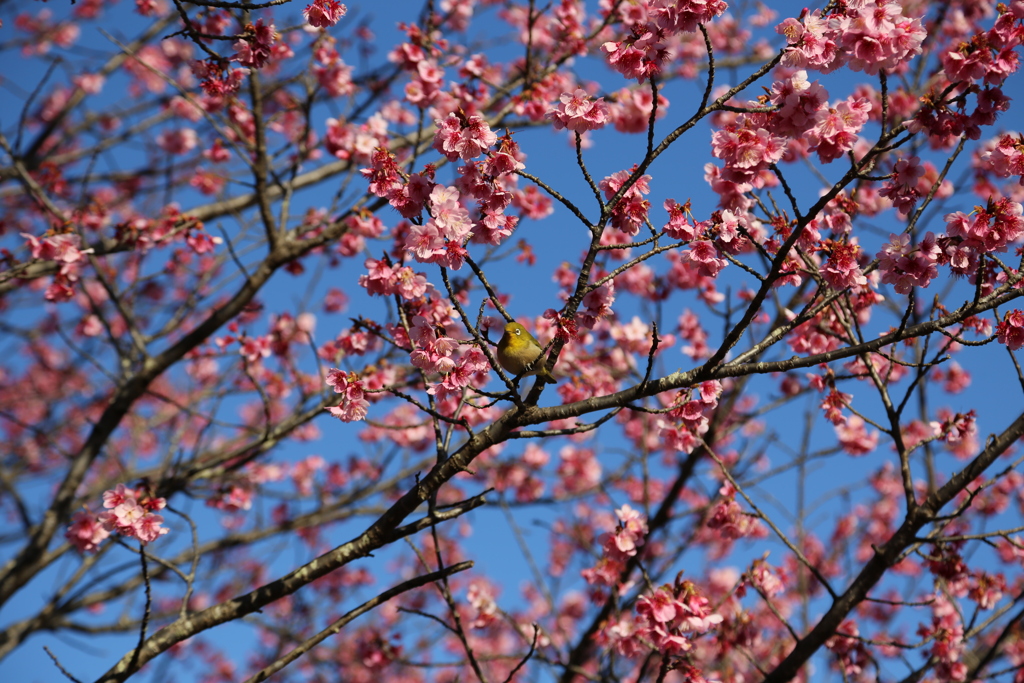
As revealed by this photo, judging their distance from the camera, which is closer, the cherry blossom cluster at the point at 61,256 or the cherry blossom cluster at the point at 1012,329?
the cherry blossom cluster at the point at 1012,329

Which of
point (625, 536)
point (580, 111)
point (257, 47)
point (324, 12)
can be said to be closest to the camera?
point (580, 111)

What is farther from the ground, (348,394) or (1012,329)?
(348,394)

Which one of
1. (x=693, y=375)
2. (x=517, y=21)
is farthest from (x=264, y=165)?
(x=517, y=21)

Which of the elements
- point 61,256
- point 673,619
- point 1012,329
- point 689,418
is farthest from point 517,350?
point 61,256

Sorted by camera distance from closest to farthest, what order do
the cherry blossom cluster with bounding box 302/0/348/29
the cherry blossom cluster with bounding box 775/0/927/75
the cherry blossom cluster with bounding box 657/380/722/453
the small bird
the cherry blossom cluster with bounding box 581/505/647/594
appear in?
the cherry blossom cluster with bounding box 775/0/927/75, the cherry blossom cluster with bounding box 302/0/348/29, the cherry blossom cluster with bounding box 657/380/722/453, the small bird, the cherry blossom cluster with bounding box 581/505/647/594

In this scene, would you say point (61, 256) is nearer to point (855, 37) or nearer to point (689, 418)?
point (689, 418)

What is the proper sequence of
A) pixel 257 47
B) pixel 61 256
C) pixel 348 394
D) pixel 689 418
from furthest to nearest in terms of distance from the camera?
1. pixel 61 256
2. pixel 257 47
3. pixel 689 418
4. pixel 348 394

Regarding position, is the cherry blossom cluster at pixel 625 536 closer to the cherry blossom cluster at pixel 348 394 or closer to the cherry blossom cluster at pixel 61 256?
the cherry blossom cluster at pixel 348 394

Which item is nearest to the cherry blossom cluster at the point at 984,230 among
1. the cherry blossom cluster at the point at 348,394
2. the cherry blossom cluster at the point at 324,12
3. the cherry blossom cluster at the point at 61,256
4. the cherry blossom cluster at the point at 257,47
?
the cherry blossom cluster at the point at 348,394

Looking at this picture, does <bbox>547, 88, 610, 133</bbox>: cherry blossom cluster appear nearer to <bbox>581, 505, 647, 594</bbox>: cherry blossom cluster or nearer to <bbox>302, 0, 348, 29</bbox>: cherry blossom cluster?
<bbox>302, 0, 348, 29</bbox>: cherry blossom cluster

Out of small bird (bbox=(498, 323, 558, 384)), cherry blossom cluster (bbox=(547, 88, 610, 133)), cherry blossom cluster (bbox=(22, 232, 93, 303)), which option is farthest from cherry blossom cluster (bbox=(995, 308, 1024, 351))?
cherry blossom cluster (bbox=(22, 232, 93, 303))

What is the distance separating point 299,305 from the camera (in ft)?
19.3

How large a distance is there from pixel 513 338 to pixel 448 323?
36 centimetres

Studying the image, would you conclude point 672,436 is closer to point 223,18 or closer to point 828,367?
point 828,367
